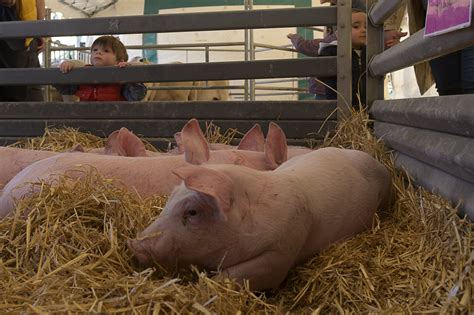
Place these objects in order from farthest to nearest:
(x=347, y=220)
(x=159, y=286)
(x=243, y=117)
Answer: (x=243, y=117) → (x=347, y=220) → (x=159, y=286)

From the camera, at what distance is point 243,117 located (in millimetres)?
4668

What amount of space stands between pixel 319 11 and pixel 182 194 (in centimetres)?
270

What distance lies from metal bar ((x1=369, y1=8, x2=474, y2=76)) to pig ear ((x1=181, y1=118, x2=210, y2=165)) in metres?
0.94

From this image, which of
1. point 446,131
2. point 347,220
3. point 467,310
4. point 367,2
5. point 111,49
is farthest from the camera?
point 111,49

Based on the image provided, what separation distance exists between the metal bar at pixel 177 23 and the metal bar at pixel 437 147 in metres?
1.30

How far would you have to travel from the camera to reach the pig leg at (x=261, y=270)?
1.99 m

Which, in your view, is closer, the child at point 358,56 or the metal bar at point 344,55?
the metal bar at point 344,55

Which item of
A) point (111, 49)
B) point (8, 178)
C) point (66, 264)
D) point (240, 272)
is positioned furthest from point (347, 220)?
point (111, 49)

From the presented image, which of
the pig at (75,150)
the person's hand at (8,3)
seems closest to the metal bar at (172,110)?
the person's hand at (8,3)

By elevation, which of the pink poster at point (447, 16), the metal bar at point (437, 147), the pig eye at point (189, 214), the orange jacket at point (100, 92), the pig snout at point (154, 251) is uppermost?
the pink poster at point (447, 16)

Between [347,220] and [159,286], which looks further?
[347,220]

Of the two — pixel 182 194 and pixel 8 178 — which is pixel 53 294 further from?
pixel 8 178

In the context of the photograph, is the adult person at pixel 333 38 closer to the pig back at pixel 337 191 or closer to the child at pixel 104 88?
the child at pixel 104 88

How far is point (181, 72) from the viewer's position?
15.6ft
